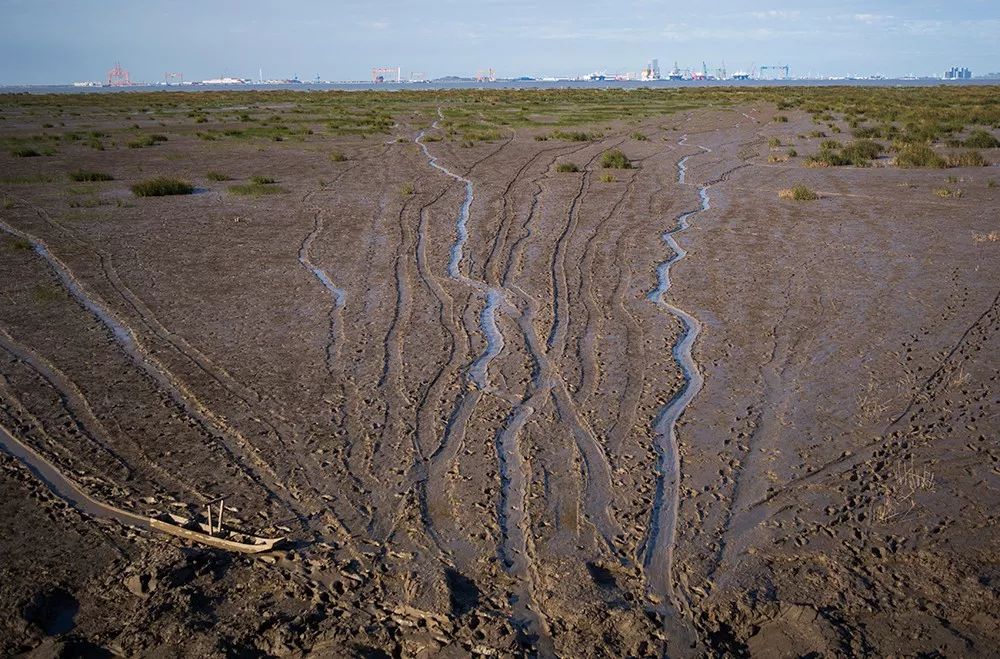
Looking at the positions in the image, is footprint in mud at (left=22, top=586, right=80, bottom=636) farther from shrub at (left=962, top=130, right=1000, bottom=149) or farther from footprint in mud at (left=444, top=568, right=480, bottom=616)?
shrub at (left=962, top=130, right=1000, bottom=149)

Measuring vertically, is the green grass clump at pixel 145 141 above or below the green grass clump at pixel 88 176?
above

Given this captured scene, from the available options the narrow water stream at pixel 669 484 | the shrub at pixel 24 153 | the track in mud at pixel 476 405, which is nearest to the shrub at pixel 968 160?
the track in mud at pixel 476 405

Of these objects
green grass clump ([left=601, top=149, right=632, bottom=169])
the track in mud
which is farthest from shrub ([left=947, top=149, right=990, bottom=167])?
the track in mud

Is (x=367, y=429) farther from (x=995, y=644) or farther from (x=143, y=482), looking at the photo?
(x=995, y=644)

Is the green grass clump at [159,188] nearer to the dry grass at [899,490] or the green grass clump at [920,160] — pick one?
the dry grass at [899,490]

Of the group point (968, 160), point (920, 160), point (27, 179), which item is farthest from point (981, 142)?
point (27, 179)

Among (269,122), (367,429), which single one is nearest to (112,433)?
(367,429)

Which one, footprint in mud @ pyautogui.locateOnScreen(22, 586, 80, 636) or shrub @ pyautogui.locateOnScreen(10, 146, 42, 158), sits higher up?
shrub @ pyautogui.locateOnScreen(10, 146, 42, 158)
